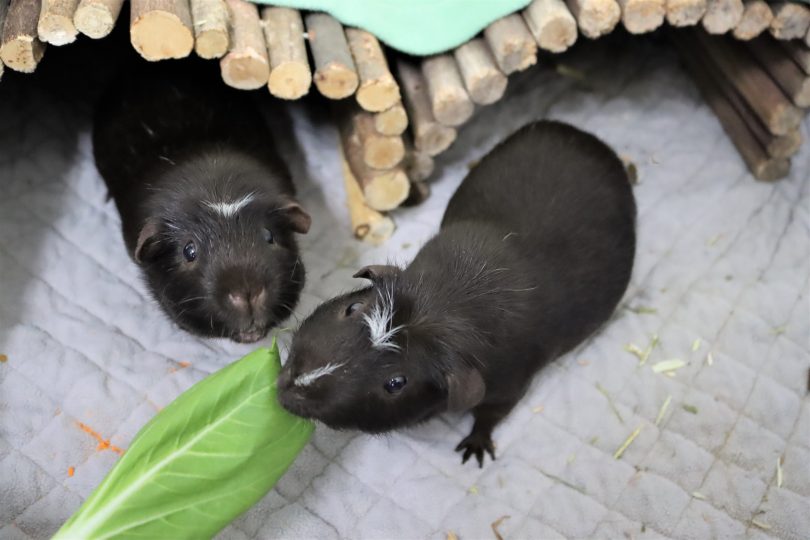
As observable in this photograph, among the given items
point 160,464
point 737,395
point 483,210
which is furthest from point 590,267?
point 160,464

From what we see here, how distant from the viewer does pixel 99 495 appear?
5.94 ft

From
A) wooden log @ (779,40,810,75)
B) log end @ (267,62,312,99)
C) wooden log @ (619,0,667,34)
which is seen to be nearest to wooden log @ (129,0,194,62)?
log end @ (267,62,312,99)

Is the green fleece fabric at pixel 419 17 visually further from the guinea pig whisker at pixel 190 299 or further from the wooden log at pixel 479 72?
the guinea pig whisker at pixel 190 299

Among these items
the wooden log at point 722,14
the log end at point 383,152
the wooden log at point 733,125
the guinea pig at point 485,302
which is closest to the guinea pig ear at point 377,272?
the guinea pig at point 485,302

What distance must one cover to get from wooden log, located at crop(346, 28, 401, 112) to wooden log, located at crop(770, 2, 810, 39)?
4.37ft

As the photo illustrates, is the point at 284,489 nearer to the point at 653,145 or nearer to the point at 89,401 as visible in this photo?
the point at 89,401

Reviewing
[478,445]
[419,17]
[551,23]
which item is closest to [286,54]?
[419,17]

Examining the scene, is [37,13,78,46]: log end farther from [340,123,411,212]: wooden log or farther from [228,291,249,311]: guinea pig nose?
[340,123,411,212]: wooden log

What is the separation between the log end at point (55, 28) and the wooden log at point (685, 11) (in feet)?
6.01

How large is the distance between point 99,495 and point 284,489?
1.96ft

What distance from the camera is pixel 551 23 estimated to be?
2467mm

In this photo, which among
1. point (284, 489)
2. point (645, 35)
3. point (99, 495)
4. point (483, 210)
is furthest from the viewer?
point (645, 35)

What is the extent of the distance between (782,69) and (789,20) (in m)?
0.31

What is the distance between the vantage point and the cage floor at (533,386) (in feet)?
7.44
